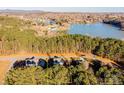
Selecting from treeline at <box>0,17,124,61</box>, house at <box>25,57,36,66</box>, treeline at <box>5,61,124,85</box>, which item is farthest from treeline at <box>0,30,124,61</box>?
treeline at <box>5,61,124,85</box>

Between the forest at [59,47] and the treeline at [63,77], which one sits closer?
the treeline at [63,77]

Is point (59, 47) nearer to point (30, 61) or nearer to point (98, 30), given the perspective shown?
point (30, 61)

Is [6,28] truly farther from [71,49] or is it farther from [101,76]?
[101,76]

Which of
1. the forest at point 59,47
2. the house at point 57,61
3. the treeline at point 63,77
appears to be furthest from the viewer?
the house at point 57,61

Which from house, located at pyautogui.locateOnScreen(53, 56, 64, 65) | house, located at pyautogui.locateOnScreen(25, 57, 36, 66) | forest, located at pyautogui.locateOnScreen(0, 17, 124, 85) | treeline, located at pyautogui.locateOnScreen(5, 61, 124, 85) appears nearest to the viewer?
treeline, located at pyautogui.locateOnScreen(5, 61, 124, 85)

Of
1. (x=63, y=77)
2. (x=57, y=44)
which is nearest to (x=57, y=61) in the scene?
(x=57, y=44)

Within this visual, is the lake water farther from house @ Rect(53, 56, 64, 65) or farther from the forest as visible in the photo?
house @ Rect(53, 56, 64, 65)

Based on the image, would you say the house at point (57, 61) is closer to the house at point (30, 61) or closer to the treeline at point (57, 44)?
the treeline at point (57, 44)

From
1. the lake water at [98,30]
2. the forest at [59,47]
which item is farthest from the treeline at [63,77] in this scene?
the lake water at [98,30]
